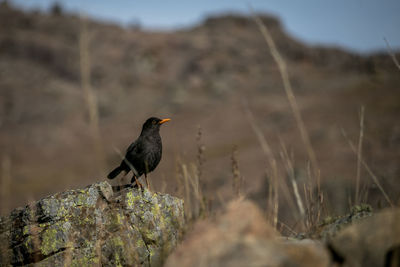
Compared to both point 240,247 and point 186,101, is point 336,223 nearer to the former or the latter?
point 240,247

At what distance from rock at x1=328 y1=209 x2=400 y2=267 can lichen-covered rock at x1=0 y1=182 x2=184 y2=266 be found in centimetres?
158

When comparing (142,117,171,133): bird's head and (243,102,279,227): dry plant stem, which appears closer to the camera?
(243,102,279,227): dry plant stem

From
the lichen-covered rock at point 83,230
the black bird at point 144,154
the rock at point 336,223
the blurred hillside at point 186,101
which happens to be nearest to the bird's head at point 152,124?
the black bird at point 144,154

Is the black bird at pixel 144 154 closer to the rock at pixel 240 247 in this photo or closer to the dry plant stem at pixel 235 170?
the dry plant stem at pixel 235 170

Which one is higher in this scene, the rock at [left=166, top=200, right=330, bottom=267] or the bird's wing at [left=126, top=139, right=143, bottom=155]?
the bird's wing at [left=126, top=139, right=143, bottom=155]

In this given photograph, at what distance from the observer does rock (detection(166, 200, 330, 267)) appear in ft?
6.16

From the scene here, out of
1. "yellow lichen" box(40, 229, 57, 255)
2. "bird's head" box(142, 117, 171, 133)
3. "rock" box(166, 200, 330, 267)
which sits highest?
"bird's head" box(142, 117, 171, 133)

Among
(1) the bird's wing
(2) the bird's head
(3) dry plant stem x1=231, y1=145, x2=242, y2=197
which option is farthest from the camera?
(2) the bird's head

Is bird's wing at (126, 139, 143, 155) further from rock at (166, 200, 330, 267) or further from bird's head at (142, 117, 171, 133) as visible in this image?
rock at (166, 200, 330, 267)

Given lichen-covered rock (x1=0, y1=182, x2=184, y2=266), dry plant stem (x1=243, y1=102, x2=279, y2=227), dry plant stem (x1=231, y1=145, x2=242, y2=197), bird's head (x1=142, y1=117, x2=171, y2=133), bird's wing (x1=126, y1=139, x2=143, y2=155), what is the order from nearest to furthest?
dry plant stem (x1=243, y1=102, x2=279, y2=227) < dry plant stem (x1=231, y1=145, x2=242, y2=197) < lichen-covered rock (x1=0, y1=182, x2=184, y2=266) < bird's wing (x1=126, y1=139, x2=143, y2=155) < bird's head (x1=142, y1=117, x2=171, y2=133)

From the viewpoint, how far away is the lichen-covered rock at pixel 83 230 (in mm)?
3451

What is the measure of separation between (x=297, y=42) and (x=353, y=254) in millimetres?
70714

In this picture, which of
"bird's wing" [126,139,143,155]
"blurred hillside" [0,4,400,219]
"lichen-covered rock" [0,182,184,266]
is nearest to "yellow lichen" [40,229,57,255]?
"lichen-covered rock" [0,182,184,266]

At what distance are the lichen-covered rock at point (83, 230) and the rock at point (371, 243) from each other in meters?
1.58
